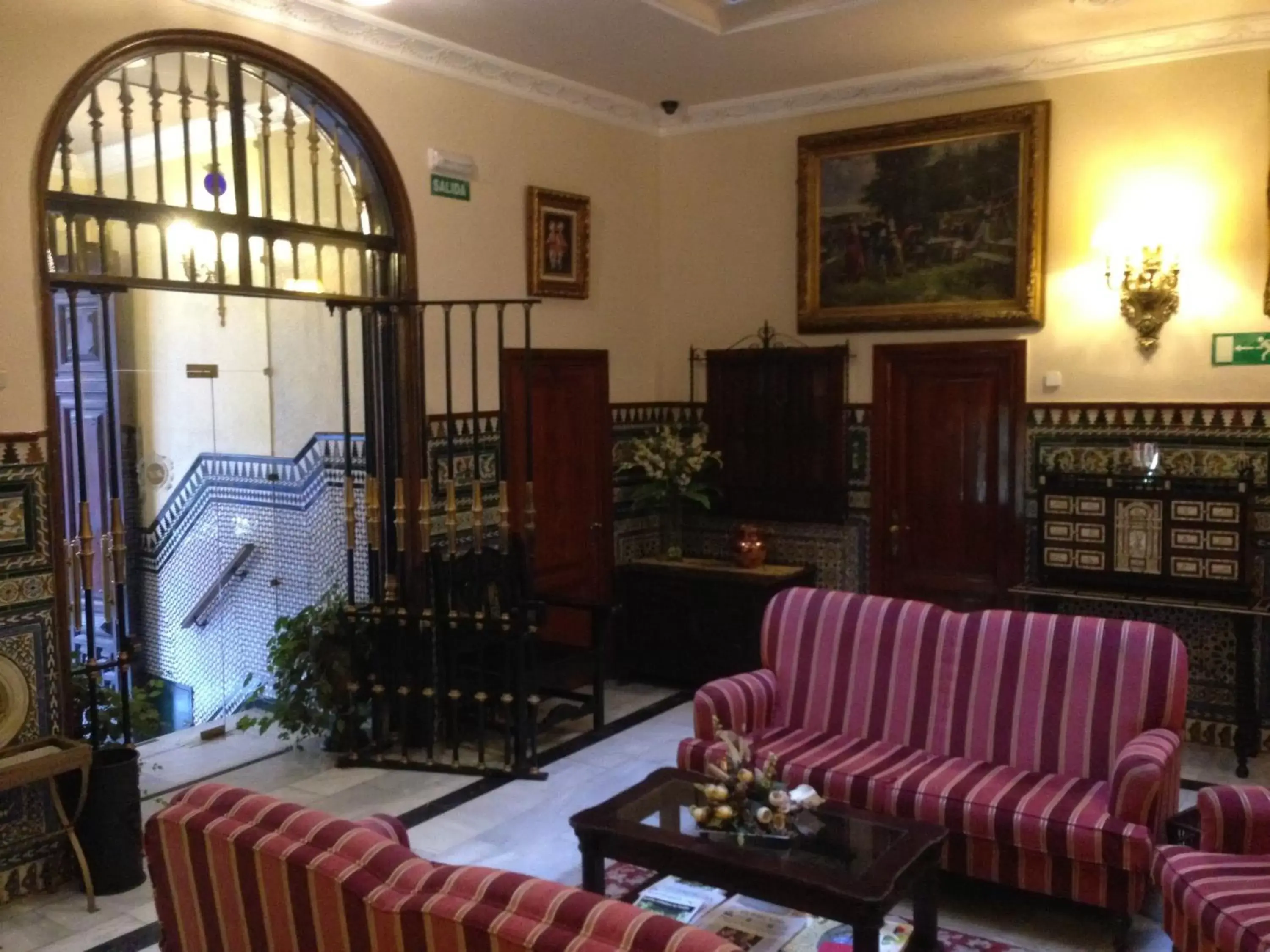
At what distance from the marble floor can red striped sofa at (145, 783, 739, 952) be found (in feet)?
4.77

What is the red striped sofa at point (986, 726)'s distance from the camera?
3.43m

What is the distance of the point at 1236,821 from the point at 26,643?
3.97 meters

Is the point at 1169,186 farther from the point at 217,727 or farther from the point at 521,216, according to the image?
the point at 217,727

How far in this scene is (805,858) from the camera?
119 inches

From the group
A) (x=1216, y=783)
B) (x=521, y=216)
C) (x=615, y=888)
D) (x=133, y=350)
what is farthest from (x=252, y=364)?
(x=1216, y=783)

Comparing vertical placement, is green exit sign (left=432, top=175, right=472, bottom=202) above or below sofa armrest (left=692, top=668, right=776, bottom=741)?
above

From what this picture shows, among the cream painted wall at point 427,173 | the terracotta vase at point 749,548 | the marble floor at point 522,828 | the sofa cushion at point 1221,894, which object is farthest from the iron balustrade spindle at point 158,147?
the sofa cushion at point 1221,894

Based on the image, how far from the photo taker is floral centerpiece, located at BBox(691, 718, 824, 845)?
3.11 metres

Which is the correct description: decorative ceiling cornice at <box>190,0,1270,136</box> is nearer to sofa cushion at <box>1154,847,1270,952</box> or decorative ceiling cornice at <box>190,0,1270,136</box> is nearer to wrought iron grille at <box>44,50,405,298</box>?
wrought iron grille at <box>44,50,405,298</box>

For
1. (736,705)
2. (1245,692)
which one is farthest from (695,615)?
(1245,692)

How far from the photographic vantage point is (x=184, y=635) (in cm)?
684

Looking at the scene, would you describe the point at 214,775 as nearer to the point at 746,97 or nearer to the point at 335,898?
the point at 335,898

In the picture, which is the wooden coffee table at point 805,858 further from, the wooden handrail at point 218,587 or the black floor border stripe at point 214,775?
the wooden handrail at point 218,587

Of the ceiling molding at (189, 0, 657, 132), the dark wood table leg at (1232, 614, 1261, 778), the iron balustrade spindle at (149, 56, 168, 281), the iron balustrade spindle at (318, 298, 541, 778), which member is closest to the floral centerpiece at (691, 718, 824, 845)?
the iron balustrade spindle at (318, 298, 541, 778)
